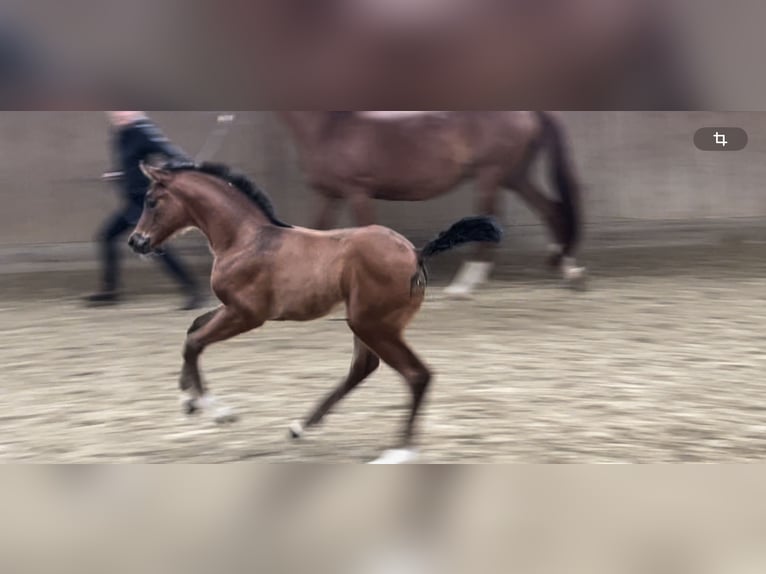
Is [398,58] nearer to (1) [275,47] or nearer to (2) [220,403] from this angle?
(1) [275,47]

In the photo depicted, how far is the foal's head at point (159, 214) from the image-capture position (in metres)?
1.33

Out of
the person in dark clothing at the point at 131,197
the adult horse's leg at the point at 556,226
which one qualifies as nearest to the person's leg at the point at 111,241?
the person in dark clothing at the point at 131,197

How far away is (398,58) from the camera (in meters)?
1.17

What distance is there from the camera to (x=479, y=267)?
1.36 metres

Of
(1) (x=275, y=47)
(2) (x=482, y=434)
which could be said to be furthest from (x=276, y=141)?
(2) (x=482, y=434)

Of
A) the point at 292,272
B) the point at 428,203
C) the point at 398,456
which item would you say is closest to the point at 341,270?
the point at 292,272

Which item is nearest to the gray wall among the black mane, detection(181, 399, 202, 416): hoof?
the black mane

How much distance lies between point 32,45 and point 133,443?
2.01 ft

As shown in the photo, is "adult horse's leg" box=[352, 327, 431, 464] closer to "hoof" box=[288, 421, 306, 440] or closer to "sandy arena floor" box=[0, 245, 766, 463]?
"sandy arena floor" box=[0, 245, 766, 463]

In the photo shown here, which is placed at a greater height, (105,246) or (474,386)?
(105,246)

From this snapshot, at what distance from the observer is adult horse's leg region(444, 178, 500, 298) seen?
1.34m

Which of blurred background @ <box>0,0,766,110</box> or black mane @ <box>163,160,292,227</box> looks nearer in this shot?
blurred background @ <box>0,0,766,110</box>

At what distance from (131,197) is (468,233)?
0.55 m

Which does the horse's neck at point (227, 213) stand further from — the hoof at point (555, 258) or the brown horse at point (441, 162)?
the hoof at point (555, 258)
